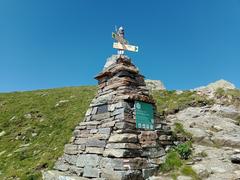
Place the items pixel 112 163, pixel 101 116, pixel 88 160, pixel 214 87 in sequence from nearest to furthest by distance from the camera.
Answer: pixel 112 163 → pixel 88 160 → pixel 101 116 → pixel 214 87

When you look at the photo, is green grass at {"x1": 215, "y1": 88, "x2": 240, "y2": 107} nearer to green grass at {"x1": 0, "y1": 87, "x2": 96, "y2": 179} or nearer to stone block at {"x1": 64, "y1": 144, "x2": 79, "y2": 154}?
green grass at {"x1": 0, "y1": 87, "x2": 96, "y2": 179}

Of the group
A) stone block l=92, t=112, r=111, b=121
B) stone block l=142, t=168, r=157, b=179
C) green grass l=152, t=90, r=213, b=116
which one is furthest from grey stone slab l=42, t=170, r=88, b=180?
green grass l=152, t=90, r=213, b=116

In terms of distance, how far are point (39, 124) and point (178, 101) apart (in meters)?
11.2

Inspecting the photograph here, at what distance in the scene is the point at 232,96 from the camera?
20.5 meters

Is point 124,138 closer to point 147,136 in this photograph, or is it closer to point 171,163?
point 147,136

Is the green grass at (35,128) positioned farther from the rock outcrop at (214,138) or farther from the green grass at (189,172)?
the rock outcrop at (214,138)

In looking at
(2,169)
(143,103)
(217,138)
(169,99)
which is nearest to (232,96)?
(169,99)

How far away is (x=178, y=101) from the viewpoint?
21.8 meters

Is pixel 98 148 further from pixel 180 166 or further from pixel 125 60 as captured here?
pixel 125 60

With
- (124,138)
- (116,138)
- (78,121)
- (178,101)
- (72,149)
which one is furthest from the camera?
(178,101)

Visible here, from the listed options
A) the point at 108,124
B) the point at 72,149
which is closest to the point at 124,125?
the point at 108,124

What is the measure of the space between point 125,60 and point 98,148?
4.42 meters

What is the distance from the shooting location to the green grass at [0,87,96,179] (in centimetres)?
1609

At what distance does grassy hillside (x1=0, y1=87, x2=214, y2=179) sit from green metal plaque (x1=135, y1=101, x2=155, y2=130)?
20.4 ft
